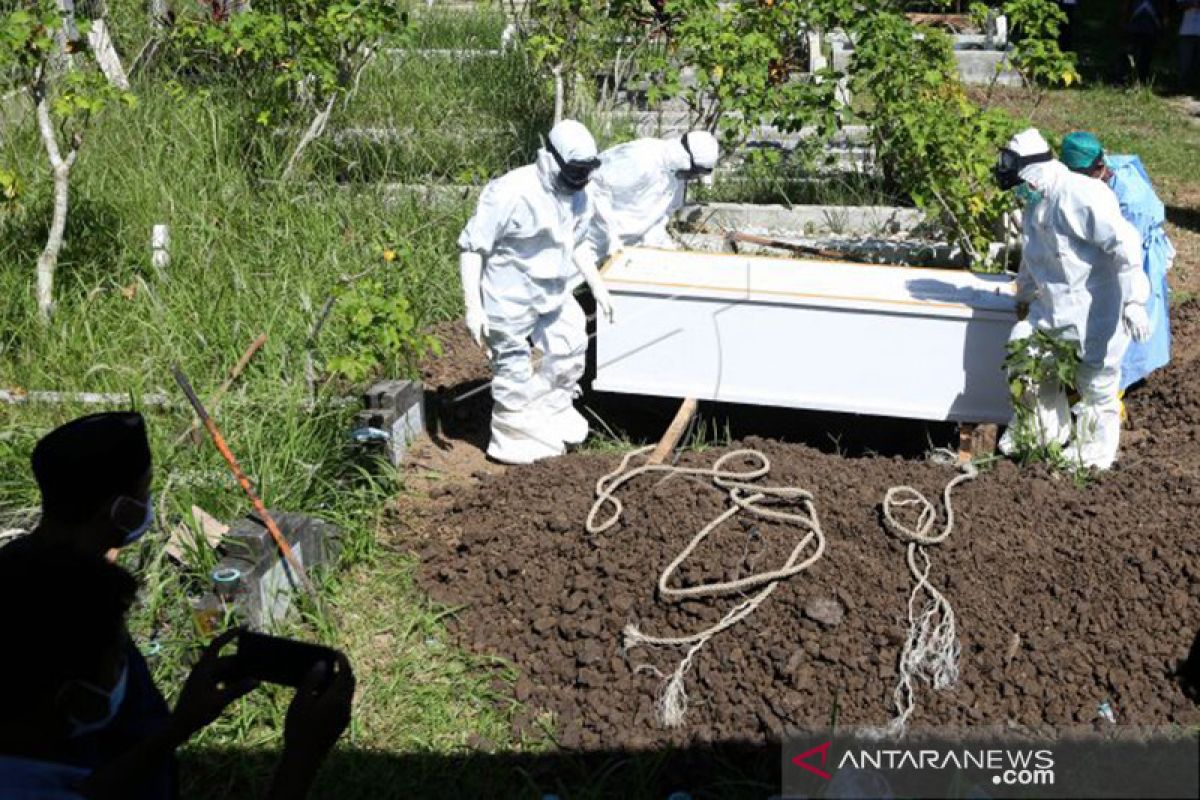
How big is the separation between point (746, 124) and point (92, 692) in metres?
7.34

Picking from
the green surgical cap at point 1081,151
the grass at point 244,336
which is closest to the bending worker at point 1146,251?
the green surgical cap at point 1081,151

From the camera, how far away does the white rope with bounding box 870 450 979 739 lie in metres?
4.57

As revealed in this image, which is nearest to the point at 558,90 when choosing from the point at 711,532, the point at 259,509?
the point at 711,532

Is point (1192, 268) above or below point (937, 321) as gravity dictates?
below

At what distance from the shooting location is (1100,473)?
577cm

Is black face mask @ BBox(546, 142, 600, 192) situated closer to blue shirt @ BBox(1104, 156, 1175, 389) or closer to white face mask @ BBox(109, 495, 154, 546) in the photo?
blue shirt @ BBox(1104, 156, 1175, 389)

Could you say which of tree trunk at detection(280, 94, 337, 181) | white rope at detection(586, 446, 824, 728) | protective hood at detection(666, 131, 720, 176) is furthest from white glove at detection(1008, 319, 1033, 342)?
tree trunk at detection(280, 94, 337, 181)

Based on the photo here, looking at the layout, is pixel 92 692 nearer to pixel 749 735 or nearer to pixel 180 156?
pixel 749 735

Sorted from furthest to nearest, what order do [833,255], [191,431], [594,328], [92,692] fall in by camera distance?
1. [833,255]
2. [594,328]
3. [191,431]
4. [92,692]

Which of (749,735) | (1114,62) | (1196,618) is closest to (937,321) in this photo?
(1196,618)

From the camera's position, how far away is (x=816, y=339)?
253 inches

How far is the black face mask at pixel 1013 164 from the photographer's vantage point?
19.1 feet

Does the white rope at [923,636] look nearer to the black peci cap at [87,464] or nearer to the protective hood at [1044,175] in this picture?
the protective hood at [1044,175]

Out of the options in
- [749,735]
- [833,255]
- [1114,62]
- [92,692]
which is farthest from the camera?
[1114,62]
